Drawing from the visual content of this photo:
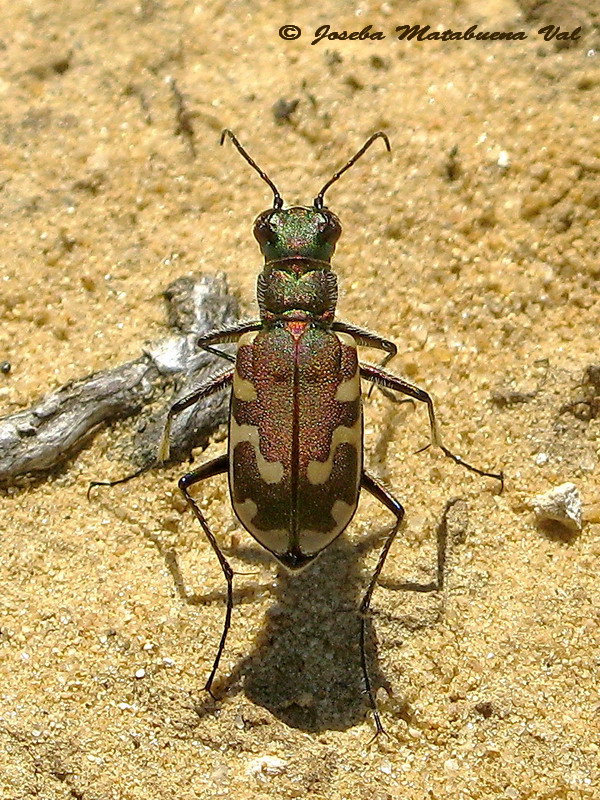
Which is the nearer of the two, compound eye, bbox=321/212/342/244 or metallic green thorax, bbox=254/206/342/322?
metallic green thorax, bbox=254/206/342/322

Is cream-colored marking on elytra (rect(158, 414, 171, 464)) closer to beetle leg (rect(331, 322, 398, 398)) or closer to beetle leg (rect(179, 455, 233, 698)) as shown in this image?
beetle leg (rect(179, 455, 233, 698))

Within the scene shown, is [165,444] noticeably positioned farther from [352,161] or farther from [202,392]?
[352,161]

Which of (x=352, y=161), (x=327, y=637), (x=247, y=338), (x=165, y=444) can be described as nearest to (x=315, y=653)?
(x=327, y=637)

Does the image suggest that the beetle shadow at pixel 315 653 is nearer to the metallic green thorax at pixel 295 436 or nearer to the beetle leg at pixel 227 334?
the metallic green thorax at pixel 295 436

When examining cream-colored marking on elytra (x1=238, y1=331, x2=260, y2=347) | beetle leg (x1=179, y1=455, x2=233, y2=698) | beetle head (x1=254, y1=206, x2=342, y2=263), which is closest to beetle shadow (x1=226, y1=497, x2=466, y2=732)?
beetle leg (x1=179, y1=455, x2=233, y2=698)

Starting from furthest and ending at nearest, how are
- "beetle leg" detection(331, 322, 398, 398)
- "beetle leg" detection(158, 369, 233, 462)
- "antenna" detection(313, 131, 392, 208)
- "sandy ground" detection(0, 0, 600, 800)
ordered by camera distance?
"antenna" detection(313, 131, 392, 208), "beetle leg" detection(331, 322, 398, 398), "beetle leg" detection(158, 369, 233, 462), "sandy ground" detection(0, 0, 600, 800)
